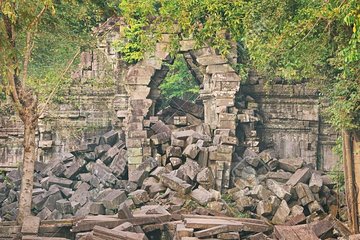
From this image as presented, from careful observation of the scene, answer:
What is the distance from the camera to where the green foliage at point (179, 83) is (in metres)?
29.7

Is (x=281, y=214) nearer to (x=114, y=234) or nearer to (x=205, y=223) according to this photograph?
(x=205, y=223)

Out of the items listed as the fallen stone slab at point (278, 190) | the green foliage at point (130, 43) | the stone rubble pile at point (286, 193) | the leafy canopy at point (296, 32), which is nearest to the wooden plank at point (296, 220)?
the stone rubble pile at point (286, 193)

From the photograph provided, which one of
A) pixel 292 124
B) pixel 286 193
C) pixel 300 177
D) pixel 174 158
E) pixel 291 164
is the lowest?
pixel 286 193

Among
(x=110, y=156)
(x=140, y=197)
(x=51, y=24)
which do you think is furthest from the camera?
(x=110, y=156)

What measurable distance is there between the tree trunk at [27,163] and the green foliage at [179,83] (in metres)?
18.0

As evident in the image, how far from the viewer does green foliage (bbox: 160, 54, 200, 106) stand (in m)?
29.7

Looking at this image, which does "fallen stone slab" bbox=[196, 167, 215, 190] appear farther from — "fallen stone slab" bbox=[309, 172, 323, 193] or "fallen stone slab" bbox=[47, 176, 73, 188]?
"fallen stone slab" bbox=[47, 176, 73, 188]

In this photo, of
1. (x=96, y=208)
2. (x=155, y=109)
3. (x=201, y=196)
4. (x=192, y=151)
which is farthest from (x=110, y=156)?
(x=201, y=196)

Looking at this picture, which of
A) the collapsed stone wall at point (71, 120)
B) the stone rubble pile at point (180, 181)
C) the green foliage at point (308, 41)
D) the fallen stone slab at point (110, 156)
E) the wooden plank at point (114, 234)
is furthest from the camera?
the collapsed stone wall at point (71, 120)

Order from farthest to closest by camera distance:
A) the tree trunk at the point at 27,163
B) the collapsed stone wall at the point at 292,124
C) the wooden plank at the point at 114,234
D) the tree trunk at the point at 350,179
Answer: the collapsed stone wall at the point at 292,124, the tree trunk at the point at 350,179, the tree trunk at the point at 27,163, the wooden plank at the point at 114,234

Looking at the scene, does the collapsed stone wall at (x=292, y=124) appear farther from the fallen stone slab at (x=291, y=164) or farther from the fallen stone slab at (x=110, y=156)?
the fallen stone slab at (x=110, y=156)

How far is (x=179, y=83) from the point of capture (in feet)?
101

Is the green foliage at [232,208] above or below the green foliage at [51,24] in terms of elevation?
below

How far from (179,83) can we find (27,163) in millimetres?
19405
